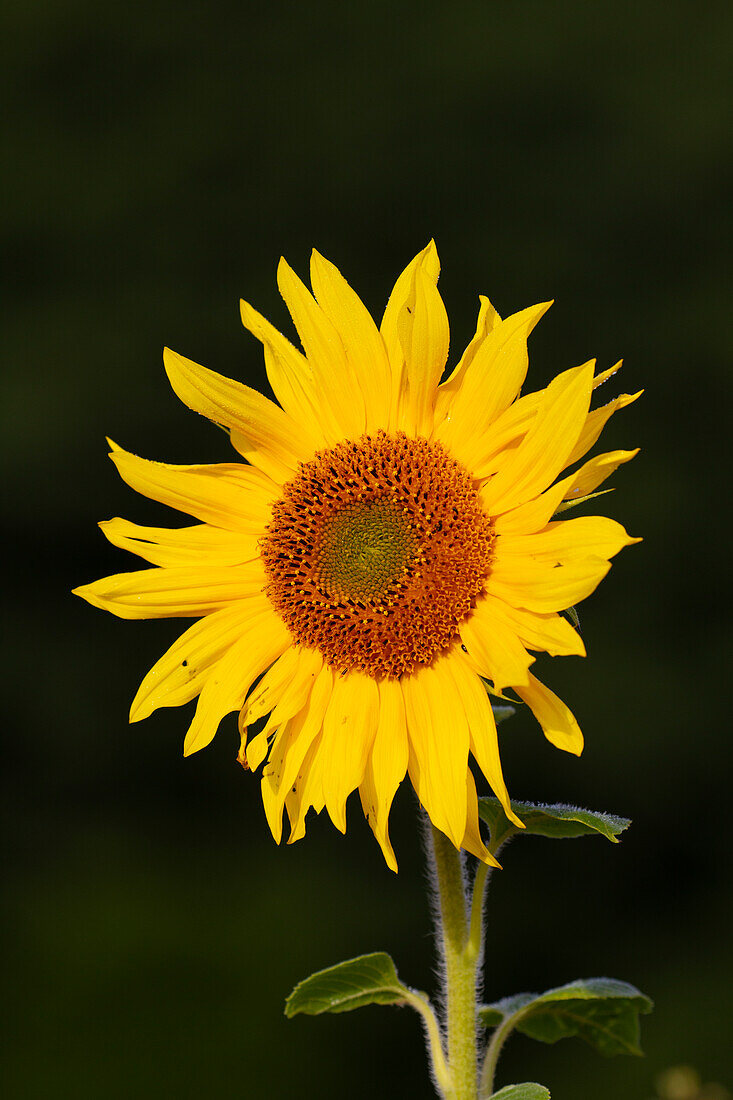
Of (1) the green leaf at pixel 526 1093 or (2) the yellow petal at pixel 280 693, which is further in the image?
(2) the yellow petal at pixel 280 693

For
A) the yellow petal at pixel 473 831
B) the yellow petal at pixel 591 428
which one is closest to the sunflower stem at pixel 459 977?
the yellow petal at pixel 473 831

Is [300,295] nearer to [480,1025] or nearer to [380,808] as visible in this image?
[380,808]

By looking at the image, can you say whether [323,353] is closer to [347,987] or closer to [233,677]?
[233,677]

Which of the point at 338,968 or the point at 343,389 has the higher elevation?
the point at 343,389

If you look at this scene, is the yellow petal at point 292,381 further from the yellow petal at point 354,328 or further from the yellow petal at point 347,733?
the yellow petal at point 347,733

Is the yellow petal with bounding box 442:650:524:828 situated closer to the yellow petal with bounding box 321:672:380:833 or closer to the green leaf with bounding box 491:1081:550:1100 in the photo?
the yellow petal with bounding box 321:672:380:833

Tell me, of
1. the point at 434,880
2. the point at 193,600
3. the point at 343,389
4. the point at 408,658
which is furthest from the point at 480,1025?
the point at 343,389

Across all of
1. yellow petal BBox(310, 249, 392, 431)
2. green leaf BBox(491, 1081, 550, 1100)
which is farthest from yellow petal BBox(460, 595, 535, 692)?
green leaf BBox(491, 1081, 550, 1100)

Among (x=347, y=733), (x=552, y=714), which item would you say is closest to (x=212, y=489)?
(x=347, y=733)
